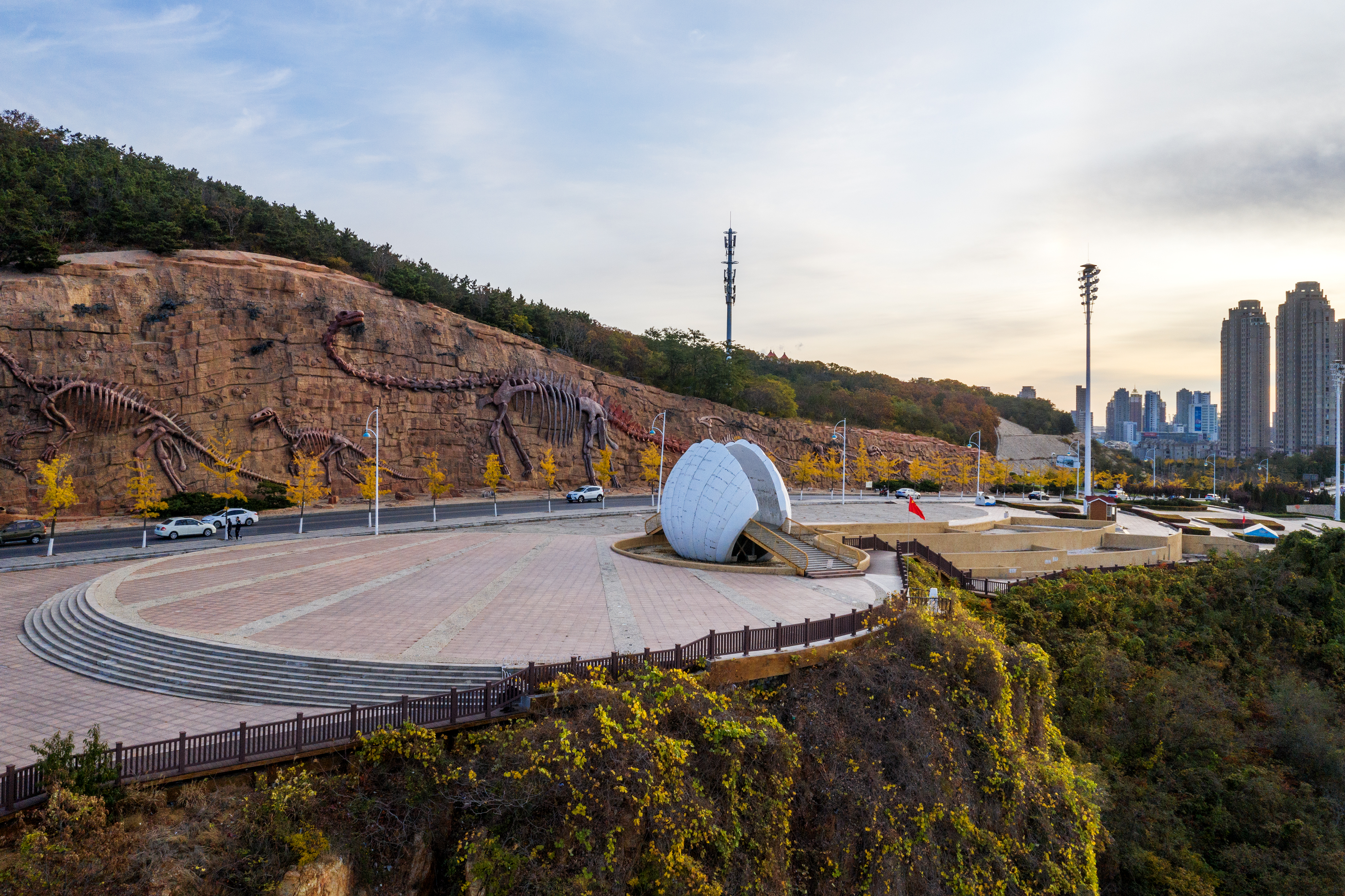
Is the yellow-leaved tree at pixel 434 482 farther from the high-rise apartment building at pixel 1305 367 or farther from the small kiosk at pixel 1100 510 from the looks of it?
the high-rise apartment building at pixel 1305 367

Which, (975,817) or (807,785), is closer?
(807,785)

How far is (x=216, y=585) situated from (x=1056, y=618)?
20.7 metres

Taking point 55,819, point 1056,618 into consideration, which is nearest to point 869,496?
point 1056,618

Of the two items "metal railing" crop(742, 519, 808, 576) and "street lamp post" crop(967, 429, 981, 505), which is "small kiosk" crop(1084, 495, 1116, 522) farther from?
"metal railing" crop(742, 519, 808, 576)

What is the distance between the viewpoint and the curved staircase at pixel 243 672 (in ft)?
31.2

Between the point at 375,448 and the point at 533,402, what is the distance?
9384mm

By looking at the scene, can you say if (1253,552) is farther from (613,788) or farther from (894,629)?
(613,788)

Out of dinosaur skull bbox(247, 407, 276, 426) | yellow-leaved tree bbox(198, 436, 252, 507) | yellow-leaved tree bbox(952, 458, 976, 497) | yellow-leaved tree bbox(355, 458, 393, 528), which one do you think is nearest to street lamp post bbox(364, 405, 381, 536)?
yellow-leaved tree bbox(355, 458, 393, 528)

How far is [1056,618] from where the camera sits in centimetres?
1872

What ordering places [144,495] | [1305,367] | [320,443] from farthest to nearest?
[1305,367] < [320,443] < [144,495]

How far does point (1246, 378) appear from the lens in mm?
118312

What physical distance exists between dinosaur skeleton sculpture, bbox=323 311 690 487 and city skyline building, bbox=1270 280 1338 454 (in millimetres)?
104278

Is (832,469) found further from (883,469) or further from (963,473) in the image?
(963,473)

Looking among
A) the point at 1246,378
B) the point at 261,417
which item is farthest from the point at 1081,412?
the point at 261,417
